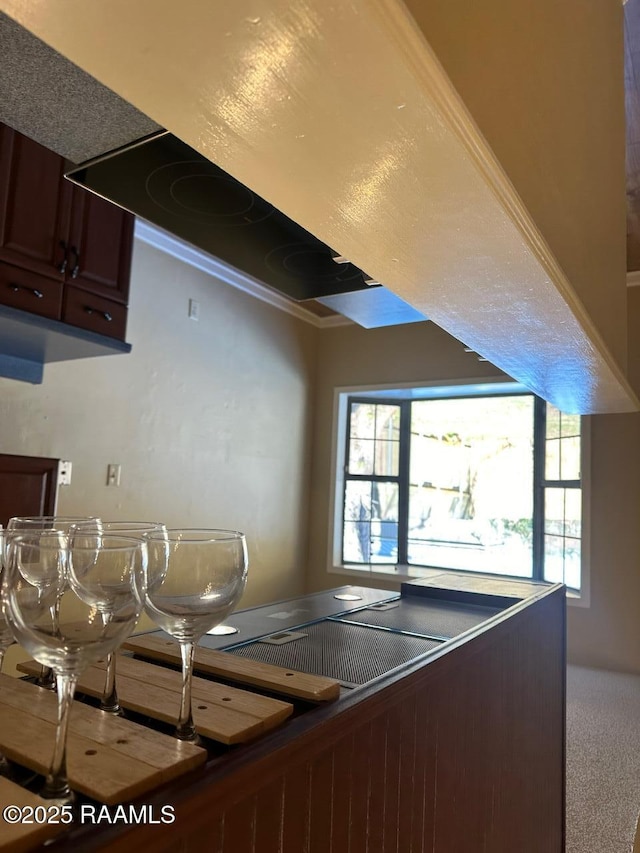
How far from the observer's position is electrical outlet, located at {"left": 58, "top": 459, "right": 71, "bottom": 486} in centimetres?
290

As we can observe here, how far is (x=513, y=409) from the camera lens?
6.01 m

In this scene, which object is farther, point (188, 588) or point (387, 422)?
point (387, 422)

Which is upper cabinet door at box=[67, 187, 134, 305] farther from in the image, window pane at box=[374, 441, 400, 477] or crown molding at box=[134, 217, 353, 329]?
window pane at box=[374, 441, 400, 477]

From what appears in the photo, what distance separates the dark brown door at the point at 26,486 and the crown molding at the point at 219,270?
140 cm

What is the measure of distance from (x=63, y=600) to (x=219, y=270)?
11.7ft

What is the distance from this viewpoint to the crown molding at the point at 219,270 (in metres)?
3.44

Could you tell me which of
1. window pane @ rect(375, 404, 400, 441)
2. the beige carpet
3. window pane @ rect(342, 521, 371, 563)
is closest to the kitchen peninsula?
the beige carpet

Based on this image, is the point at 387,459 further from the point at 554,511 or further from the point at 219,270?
the point at 219,270

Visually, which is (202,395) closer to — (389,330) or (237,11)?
(389,330)

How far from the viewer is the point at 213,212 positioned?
1.28 m

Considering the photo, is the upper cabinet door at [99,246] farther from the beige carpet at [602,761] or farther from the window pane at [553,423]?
the window pane at [553,423]

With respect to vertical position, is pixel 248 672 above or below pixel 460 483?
below

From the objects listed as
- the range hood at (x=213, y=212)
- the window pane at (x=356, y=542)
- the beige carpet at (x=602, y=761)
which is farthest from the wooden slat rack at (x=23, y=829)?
the window pane at (x=356, y=542)

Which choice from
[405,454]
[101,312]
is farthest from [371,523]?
[101,312]
